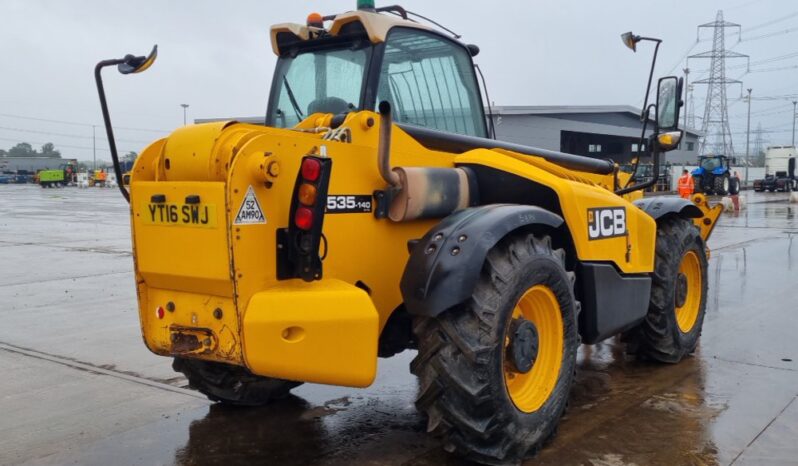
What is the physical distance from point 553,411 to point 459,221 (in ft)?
3.90

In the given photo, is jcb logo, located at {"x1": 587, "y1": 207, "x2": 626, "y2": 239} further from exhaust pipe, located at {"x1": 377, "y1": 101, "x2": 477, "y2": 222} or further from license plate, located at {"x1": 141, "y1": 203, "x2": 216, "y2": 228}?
license plate, located at {"x1": 141, "y1": 203, "x2": 216, "y2": 228}

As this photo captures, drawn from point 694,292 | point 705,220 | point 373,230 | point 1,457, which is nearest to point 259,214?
point 373,230

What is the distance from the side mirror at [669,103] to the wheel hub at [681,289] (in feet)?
4.28

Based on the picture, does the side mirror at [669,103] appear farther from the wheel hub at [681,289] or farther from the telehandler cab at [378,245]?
the wheel hub at [681,289]

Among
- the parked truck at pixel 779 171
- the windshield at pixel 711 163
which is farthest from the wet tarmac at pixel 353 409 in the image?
the parked truck at pixel 779 171

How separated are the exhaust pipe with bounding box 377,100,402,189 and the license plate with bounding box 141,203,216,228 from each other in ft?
2.72

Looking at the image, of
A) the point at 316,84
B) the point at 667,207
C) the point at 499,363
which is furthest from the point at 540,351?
the point at 667,207

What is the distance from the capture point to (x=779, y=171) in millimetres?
49469

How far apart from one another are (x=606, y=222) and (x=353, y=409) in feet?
6.71

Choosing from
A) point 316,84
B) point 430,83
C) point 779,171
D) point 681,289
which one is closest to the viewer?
point 316,84

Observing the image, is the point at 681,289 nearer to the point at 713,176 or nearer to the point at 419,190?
the point at 419,190

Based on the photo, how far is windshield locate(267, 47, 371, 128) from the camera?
427 centimetres

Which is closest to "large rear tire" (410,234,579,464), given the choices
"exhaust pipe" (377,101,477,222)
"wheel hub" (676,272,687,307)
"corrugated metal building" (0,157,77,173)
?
"exhaust pipe" (377,101,477,222)

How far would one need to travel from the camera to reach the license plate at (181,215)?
11.0 feet
